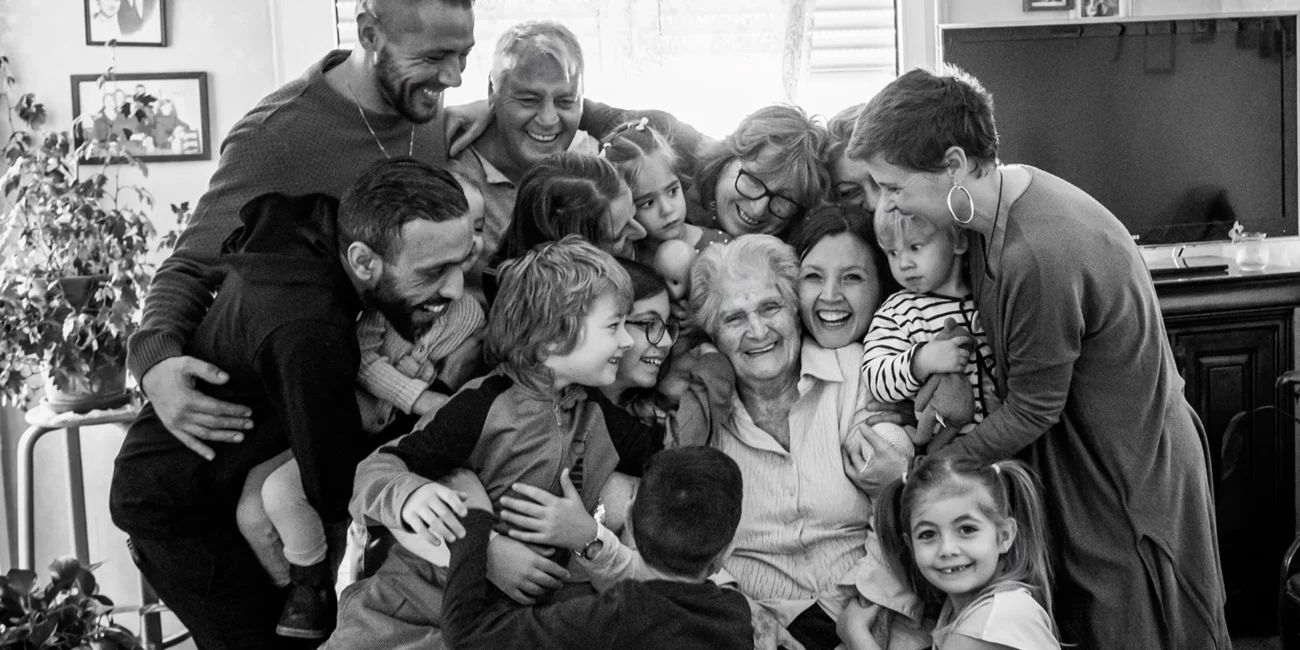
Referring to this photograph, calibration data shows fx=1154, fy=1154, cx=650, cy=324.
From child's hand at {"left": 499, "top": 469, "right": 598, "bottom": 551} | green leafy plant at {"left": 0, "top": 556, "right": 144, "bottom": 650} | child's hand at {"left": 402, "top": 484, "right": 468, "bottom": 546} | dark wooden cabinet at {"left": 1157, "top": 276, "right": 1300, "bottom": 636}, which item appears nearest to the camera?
child's hand at {"left": 402, "top": 484, "right": 468, "bottom": 546}

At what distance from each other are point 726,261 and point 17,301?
2.16 metres

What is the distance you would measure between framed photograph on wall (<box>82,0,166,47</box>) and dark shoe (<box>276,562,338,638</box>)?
7.98 ft

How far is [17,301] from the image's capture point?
3.18 m

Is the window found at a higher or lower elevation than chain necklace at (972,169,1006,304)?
higher

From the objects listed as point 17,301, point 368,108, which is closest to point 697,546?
point 368,108

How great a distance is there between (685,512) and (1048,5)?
128 inches

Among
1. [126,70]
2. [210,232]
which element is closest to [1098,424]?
[210,232]

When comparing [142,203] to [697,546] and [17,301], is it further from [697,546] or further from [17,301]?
[697,546]

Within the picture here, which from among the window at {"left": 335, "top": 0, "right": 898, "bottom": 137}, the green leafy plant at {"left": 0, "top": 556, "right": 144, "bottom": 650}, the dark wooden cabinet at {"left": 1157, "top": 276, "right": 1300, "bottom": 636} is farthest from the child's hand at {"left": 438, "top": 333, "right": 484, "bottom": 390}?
the dark wooden cabinet at {"left": 1157, "top": 276, "right": 1300, "bottom": 636}

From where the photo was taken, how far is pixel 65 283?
3213 mm

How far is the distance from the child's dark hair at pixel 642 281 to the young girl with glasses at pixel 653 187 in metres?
0.19

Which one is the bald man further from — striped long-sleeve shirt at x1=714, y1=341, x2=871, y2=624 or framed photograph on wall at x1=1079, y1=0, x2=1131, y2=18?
framed photograph on wall at x1=1079, y1=0, x2=1131, y2=18

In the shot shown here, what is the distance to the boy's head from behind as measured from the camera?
1.90 meters

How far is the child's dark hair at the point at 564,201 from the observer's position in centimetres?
209
